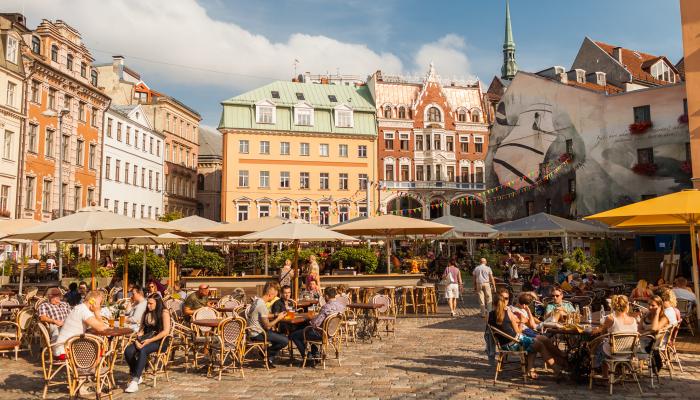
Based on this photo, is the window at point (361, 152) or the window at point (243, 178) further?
the window at point (361, 152)

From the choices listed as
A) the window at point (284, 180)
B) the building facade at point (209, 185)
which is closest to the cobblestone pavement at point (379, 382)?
the window at point (284, 180)

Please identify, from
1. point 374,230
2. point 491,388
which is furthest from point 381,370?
point 374,230

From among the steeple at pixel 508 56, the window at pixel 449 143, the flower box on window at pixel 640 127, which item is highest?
the steeple at pixel 508 56

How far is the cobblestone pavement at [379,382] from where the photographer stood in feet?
26.3

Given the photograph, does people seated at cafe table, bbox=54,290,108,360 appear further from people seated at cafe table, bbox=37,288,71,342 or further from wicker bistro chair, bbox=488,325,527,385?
wicker bistro chair, bbox=488,325,527,385

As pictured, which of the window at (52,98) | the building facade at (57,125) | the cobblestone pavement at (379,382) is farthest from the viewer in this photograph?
the window at (52,98)

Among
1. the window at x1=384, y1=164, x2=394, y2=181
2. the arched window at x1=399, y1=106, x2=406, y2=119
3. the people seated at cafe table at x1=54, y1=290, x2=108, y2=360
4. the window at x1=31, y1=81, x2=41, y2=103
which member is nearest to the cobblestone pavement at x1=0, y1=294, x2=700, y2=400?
the people seated at cafe table at x1=54, y1=290, x2=108, y2=360

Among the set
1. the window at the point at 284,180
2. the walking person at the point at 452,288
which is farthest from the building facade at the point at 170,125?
the walking person at the point at 452,288

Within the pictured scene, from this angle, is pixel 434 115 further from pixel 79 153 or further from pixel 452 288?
pixel 452 288

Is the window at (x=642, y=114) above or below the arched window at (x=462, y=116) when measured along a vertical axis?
below

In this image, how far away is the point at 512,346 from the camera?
8.91m

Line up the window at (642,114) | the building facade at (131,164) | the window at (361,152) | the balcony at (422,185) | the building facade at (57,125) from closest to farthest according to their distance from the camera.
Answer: the building facade at (57,125) → the window at (642,114) → the building facade at (131,164) → the balcony at (422,185) → the window at (361,152)

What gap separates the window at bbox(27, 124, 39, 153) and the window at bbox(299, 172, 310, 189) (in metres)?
22.2

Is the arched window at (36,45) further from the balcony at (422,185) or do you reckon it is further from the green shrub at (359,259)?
the balcony at (422,185)
